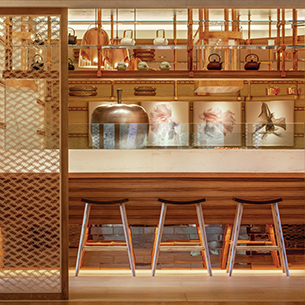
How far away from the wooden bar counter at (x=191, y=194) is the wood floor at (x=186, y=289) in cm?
51

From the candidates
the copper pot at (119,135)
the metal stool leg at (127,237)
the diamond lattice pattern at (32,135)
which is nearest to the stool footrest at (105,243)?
the metal stool leg at (127,237)

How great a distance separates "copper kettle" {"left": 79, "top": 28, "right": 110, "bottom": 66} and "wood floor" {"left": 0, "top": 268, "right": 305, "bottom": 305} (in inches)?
90.1

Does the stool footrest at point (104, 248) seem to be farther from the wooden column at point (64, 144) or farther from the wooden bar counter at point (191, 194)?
the wooden column at point (64, 144)

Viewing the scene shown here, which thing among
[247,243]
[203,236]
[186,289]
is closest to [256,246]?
[247,243]

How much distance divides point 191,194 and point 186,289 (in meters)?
1.05

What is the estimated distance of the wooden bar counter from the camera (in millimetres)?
3961

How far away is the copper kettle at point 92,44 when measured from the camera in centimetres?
461

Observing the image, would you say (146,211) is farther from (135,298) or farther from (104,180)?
(135,298)

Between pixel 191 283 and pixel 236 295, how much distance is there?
1.39ft

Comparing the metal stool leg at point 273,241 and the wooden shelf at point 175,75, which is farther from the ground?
the wooden shelf at point 175,75

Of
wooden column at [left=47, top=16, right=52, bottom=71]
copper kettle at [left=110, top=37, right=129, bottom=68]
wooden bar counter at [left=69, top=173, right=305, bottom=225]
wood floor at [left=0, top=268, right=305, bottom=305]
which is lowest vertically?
wood floor at [left=0, top=268, right=305, bottom=305]

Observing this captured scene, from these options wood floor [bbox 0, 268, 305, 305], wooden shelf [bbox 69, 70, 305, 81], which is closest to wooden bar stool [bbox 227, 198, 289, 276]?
wood floor [bbox 0, 268, 305, 305]

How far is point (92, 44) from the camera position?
15.2ft

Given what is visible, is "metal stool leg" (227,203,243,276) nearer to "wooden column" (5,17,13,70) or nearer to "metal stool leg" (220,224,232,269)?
"metal stool leg" (220,224,232,269)
